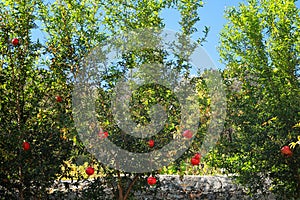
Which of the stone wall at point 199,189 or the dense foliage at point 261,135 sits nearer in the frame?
the dense foliage at point 261,135

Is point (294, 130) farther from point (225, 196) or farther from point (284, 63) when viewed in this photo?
point (284, 63)

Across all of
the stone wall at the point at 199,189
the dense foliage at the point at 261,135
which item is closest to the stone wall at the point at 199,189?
the stone wall at the point at 199,189

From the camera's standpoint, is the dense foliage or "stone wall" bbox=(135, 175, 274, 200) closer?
the dense foliage

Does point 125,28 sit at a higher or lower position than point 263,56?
lower

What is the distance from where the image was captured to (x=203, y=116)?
538 centimetres

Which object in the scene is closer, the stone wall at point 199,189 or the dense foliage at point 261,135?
the dense foliage at point 261,135

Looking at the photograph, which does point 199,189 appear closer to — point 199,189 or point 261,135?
point 199,189

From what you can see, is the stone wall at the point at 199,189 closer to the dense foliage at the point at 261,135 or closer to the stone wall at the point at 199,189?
the stone wall at the point at 199,189

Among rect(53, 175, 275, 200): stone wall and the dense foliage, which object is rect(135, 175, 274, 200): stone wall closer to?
rect(53, 175, 275, 200): stone wall

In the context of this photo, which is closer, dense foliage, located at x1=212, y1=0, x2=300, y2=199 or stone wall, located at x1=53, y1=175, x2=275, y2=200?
dense foliage, located at x1=212, y1=0, x2=300, y2=199

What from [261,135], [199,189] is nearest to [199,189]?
[199,189]

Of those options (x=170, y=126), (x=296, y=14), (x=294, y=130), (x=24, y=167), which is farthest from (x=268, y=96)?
(x=296, y=14)

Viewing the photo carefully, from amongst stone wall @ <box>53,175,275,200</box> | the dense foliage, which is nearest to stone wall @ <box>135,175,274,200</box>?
stone wall @ <box>53,175,275,200</box>

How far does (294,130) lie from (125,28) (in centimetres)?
276
